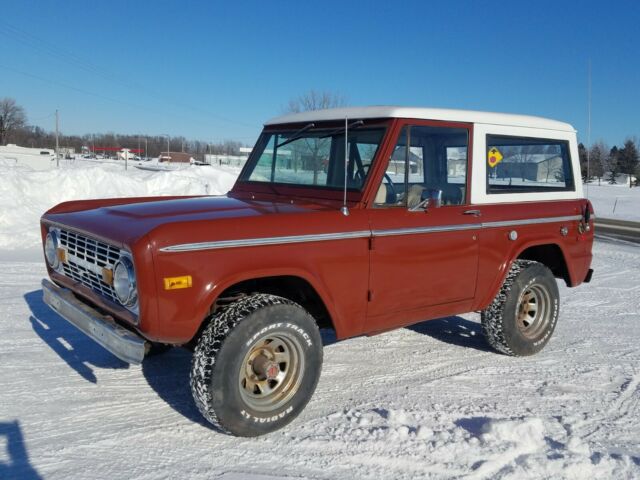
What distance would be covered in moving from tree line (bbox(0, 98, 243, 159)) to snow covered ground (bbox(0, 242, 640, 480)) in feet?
213

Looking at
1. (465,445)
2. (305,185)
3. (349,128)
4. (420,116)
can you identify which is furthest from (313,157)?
(465,445)

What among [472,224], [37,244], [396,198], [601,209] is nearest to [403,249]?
[396,198]

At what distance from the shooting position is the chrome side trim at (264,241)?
3.15 metres

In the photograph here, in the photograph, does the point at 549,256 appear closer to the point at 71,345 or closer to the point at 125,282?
the point at 125,282

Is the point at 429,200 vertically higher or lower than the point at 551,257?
higher

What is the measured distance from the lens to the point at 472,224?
4.47 metres

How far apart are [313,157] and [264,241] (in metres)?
1.32

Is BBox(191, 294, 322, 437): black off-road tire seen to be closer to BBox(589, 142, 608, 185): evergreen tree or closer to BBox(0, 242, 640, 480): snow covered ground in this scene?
BBox(0, 242, 640, 480): snow covered ground

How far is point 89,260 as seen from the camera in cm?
372

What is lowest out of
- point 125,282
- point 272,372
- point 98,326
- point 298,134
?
point 272,372

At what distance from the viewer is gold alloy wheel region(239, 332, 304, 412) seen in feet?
11.6

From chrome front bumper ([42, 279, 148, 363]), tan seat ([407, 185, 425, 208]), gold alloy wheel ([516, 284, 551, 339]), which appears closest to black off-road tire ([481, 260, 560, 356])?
gold alloy wheel ([516, 284, 551, 339])

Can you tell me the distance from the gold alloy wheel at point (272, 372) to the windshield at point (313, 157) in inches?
49.5

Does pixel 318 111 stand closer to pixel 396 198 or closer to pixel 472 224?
pixel 396 198
